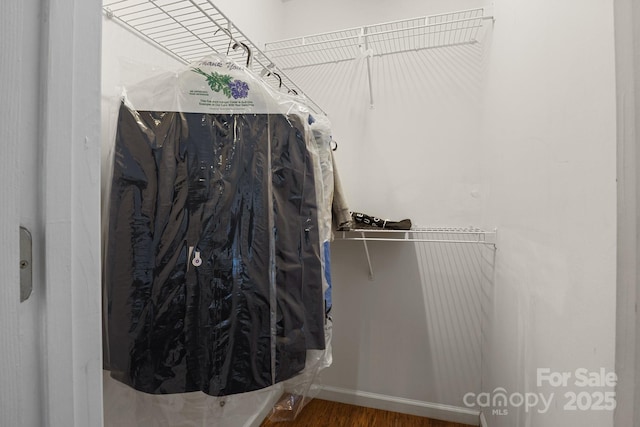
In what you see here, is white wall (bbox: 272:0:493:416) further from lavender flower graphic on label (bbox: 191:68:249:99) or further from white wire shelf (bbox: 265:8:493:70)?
lavender flower graphic on label (bbox: 191:68:249:99)

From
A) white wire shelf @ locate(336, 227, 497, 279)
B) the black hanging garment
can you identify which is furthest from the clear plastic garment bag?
white wire shelf @ locate(336, 227, 497, 279)

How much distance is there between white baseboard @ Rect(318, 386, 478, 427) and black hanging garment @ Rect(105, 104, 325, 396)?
41.0 inches

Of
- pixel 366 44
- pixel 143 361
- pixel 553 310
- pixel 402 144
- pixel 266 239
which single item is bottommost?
pixel 143 361

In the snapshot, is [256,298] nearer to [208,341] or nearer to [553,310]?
[208,341]

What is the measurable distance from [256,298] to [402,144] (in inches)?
45.6

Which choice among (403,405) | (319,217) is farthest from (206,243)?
(403,405)

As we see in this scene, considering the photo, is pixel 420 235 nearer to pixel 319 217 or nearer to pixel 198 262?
pixel 319 217

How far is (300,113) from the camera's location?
780mm

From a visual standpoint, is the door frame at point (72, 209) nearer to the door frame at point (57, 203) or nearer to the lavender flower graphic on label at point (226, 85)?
the door frame at point (57, 203)

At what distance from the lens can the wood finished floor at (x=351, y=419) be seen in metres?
1.37

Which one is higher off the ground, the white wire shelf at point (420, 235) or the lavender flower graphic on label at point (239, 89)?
the lavender flower graphic on label at point (239, 89)

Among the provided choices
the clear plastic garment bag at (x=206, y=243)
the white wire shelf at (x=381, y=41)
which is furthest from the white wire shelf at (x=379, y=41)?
the clear plastic garment bag at (x=206, y=243)

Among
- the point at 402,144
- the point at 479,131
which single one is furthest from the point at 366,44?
the point at 479,131

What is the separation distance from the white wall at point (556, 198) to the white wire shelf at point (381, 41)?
1.19 feet
